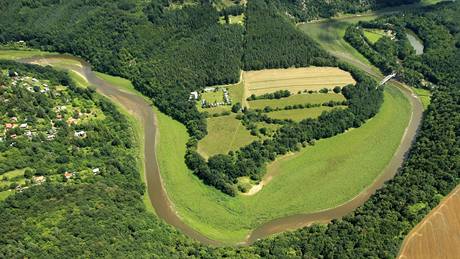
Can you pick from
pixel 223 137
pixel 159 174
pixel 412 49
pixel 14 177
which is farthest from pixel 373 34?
pixel 14 177

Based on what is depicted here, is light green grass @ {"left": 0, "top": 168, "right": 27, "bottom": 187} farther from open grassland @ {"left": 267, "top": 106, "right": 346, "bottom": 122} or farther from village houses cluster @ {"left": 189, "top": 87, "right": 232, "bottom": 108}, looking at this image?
open grassland @ {"left": 267, "top": 106, "right": 346, "bottom": 122}

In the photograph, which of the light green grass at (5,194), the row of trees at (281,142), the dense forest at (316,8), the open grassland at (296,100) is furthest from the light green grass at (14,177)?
the dense forest at (316,8)

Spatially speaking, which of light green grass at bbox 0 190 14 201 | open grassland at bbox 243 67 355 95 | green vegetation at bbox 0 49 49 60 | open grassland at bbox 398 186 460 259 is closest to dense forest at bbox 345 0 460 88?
open grassland at bbox 243 67 355 95

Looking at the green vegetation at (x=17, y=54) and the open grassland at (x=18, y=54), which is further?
the open grassland at (x=18, y=54)

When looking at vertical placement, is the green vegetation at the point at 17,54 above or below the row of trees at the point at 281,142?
above

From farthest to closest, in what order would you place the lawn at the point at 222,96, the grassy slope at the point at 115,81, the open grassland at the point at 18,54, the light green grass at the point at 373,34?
1. the light green grass at the point at 373,34
2. the open grassland at the point at 18,54
3. the lawn at the point at 222,96
4. the grassy slope at the point at 115,81

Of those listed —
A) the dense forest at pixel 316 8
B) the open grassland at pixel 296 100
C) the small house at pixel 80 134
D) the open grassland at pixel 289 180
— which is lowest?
the open grassland at pixel 289 180

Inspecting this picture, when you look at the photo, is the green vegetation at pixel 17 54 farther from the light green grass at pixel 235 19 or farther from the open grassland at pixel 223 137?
the open grassland at pixel 223 137
